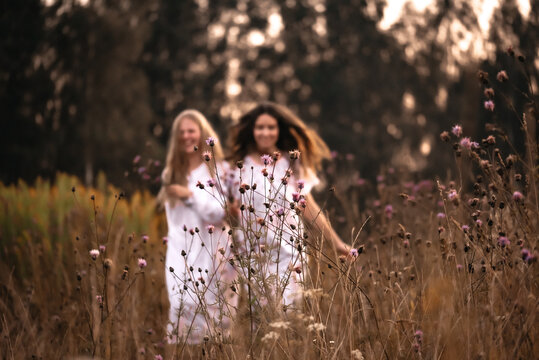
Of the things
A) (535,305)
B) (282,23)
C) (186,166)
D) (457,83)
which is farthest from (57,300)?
(282,23)

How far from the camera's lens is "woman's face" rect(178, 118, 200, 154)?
4441 mm

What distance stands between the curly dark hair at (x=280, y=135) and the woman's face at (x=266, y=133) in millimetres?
68

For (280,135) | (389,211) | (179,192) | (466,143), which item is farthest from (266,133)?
(466,143)

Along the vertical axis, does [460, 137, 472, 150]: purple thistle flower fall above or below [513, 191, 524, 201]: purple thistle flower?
above

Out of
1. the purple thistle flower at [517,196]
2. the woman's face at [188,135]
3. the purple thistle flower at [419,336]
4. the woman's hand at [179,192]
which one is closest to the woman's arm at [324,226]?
the purple thistle flower at [419,336]

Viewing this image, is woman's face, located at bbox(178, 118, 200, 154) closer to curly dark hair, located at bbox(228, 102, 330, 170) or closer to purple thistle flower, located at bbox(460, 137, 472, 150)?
curly dark hair, located at bbox(228, 102, 330, 170)

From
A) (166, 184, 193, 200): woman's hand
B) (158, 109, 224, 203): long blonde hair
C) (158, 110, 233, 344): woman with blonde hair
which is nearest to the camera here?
(158, 110, 233, 344): woman with blonde hair

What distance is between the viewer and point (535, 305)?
1904mm

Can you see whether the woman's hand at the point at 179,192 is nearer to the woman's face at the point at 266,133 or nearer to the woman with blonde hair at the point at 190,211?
the woman with blonde hair at the point at 190,211

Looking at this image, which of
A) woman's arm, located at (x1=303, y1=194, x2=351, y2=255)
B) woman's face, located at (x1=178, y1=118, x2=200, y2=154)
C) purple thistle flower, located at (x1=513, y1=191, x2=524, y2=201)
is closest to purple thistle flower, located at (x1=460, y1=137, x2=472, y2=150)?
purple thistle flower, located at (x1=513, y1=191, x2=524, y2=201)

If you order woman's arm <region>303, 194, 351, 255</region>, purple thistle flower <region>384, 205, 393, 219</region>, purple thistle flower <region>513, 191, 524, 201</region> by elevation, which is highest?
purple thistle flower <region>384, 205, 393, 219</region>

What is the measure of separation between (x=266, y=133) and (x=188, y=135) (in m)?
0.56

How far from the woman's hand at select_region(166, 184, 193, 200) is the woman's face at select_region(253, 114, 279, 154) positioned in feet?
2.01

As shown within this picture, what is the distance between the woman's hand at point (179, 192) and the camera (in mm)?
4094
